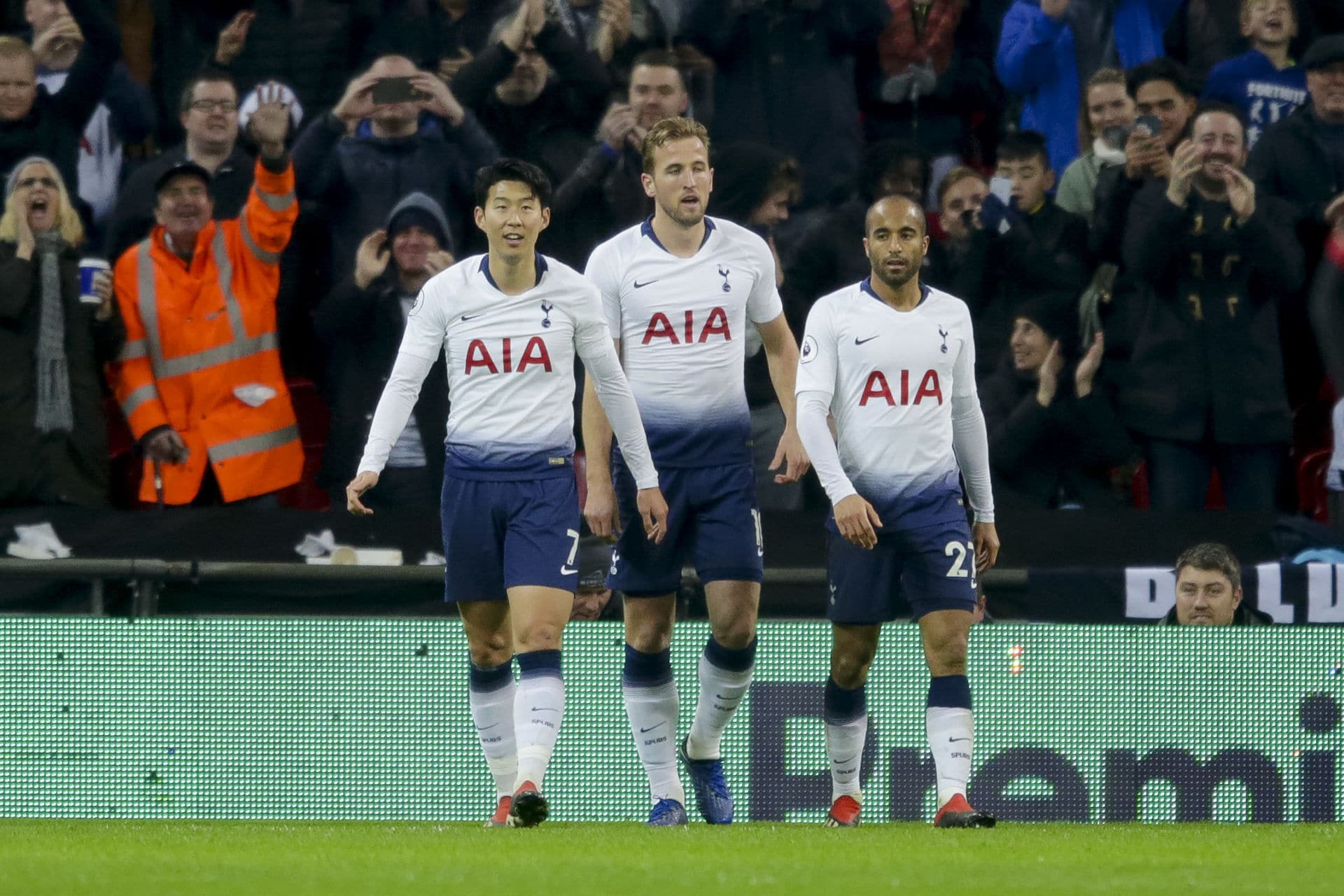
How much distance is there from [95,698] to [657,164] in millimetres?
3396

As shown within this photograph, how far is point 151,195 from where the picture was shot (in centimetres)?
1152

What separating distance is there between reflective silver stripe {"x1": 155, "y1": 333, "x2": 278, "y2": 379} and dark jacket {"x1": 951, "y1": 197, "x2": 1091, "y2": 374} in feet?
12.0

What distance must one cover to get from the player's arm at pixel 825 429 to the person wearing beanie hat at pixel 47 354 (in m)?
4.27

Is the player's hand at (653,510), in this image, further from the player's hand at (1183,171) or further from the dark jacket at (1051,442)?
the player's hand at (1183,171)

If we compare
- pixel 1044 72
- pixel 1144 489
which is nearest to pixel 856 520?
pixel 1144 489

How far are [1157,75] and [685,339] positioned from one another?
15.9 ft

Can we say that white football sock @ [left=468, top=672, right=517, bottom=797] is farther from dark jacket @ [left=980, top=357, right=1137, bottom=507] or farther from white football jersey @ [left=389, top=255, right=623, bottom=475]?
dark jacket @ [left=980, top=357, right=1137, bottom=507]

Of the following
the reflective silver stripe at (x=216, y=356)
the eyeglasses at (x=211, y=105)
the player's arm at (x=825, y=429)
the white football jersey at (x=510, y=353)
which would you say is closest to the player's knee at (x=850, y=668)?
the player's arm at (x=825, y=429)

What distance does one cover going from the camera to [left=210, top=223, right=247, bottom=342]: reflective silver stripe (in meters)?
11.0

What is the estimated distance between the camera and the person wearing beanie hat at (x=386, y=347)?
35.9ft

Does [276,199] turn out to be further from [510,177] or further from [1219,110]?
[1219,110]

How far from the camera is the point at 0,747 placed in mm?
9141

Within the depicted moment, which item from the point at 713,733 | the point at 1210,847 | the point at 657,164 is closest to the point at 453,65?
the point at 657,164

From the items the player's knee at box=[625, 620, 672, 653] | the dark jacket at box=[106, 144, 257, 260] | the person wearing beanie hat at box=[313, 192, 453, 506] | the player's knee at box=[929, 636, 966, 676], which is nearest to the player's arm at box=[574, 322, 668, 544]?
the player's knee at box=[625, 620, 672, 653]
